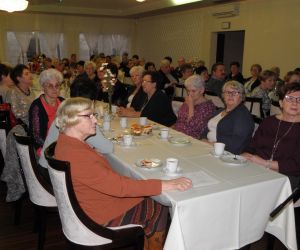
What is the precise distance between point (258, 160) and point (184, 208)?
0.97 meters

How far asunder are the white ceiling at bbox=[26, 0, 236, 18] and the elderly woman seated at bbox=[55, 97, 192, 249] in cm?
752

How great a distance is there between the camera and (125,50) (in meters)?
12.4

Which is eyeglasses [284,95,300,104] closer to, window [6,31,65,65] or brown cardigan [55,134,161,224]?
brown cardigan [55,134,161,224]

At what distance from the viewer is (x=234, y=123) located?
102 inches

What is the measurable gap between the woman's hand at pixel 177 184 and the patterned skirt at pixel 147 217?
0.88 ft

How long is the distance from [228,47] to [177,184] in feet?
28.9

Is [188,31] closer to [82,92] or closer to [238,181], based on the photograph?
[82,92]

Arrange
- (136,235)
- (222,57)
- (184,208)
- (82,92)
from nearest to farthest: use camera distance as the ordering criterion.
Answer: (184,208) < (136,235) < (82,92) < (222,57)

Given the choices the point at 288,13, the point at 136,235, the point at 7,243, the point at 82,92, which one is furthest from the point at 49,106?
the point at 288,13

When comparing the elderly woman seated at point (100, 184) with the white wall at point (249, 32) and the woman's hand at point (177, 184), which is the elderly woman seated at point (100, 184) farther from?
the white wall at point (249, 32)

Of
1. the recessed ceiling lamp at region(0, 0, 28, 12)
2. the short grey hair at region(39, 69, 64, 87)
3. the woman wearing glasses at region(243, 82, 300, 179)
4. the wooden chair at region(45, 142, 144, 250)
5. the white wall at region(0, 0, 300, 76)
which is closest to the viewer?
the wooden chair at region(45, 142, 144, 250)

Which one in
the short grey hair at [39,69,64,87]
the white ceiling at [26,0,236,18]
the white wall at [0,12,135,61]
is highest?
the white ceiling at [26,0,236,18]

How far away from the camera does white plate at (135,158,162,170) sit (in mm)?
1910

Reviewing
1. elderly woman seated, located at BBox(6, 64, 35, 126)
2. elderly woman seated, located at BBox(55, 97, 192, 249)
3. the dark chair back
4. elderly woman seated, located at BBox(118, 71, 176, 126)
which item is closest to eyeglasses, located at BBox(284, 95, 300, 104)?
elderly woman seated, located at BBox(55, 97, 192, 249)
